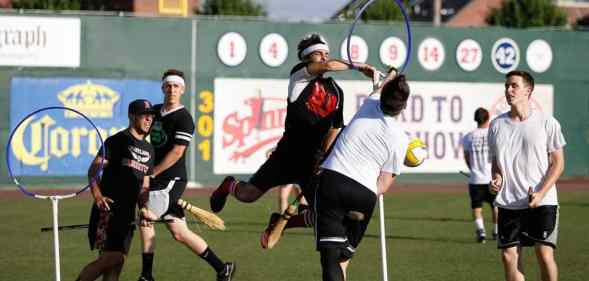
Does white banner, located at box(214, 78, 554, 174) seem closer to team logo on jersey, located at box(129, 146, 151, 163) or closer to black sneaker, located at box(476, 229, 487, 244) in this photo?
black sneaker, located at box(476, 229, 487, 244)

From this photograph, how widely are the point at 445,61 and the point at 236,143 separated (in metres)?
6.69

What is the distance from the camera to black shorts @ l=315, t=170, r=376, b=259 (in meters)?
8.95

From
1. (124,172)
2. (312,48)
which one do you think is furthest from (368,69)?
(124,172)

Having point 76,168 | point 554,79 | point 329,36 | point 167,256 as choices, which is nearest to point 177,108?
point 167,256

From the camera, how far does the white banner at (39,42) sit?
1093 inches

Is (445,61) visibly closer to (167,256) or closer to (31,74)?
(31,74)

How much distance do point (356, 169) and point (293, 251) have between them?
6.98 meters

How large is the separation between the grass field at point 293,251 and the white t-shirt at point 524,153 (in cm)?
304

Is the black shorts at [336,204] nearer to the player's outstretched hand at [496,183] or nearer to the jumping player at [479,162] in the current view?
the player's outstretched hand at [496,183]

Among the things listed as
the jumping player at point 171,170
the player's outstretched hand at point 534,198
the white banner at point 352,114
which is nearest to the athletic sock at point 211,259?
the jumping player at point 171,170

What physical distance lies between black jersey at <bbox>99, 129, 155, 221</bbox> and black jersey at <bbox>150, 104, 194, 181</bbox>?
0.89 m

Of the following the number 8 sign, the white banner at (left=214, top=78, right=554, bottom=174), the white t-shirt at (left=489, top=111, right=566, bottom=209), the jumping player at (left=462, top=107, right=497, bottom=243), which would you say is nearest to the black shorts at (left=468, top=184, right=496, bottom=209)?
the jumping player at (left=462, top=107, right=497, bottom=243)

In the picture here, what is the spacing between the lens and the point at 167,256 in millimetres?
15211

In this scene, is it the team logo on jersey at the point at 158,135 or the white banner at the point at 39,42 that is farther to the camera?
the white banner at the point at 39,42
